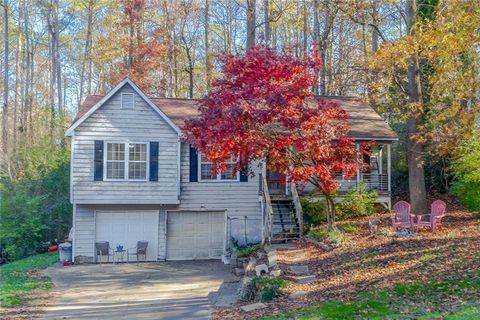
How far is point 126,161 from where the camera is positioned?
61.3ft

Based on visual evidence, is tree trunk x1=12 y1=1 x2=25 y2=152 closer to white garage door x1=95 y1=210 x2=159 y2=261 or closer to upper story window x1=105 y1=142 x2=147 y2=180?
white garage door x1=95 y1=210 x2=159 y2=261

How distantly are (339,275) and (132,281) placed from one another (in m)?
7.06

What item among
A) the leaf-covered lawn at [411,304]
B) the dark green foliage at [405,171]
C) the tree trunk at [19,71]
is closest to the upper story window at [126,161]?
the dark green foliage at [405,171]

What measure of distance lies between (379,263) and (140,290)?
6571mm

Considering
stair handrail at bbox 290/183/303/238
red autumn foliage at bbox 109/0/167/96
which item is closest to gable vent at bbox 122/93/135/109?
stair handrail at bbox 290/183/303/238

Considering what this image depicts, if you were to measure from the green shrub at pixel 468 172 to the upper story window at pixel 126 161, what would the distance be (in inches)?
436

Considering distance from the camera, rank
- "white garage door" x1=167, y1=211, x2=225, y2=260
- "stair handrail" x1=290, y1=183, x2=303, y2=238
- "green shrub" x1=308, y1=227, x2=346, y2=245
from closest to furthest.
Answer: "green shrub" x1=308, y1=227, x2=346, y2=245 < "stair handrail" x1=290, y1=183, x2=303, y2=238 < "white garage door" x1=167, y1=211, x2=225, y2=260

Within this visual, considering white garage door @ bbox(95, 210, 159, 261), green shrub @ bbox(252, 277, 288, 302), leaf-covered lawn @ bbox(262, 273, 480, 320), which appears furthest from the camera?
white garage door @ bbox(95, 210, 159, 261)

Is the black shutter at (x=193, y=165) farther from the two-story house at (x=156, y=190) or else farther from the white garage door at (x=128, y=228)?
the white garage door at (x=128, y=228)

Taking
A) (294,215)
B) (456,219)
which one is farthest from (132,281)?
(456,219)

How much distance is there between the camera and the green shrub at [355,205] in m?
18.6

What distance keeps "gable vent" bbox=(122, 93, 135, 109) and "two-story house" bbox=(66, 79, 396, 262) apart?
0.04 metres

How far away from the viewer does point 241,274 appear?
15.3 meters

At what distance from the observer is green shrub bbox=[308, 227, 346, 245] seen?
1441 cm
